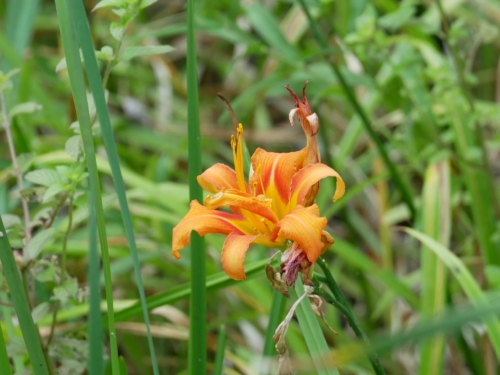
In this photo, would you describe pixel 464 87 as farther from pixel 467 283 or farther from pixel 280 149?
pixel 280 149

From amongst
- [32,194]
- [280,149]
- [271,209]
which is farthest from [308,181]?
[280,149]

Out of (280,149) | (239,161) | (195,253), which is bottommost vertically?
(280,149)

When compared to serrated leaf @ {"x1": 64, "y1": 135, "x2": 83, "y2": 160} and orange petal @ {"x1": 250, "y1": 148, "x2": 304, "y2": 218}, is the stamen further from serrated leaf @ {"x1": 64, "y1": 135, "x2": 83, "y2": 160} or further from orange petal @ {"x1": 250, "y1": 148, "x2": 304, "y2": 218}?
serrated leaf @ {"x1": 64, "y1": 135, "x2": 83, "y2": 160}

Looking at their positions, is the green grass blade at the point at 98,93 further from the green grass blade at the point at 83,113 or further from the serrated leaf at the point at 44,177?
the serrated leaf at the point at 44,177

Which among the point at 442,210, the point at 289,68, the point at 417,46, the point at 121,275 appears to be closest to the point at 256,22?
the point at 289,68

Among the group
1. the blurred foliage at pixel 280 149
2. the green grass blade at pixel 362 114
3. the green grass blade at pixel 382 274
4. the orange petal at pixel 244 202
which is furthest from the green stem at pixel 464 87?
the orange petal at pixel 244 202

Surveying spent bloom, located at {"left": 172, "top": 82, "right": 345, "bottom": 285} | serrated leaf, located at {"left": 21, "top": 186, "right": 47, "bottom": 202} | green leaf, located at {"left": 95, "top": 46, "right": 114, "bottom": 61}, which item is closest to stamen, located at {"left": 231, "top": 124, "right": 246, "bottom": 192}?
spent bloom, located at {"left": 172, "top": 82, "right": 345, "bottom": 285}
